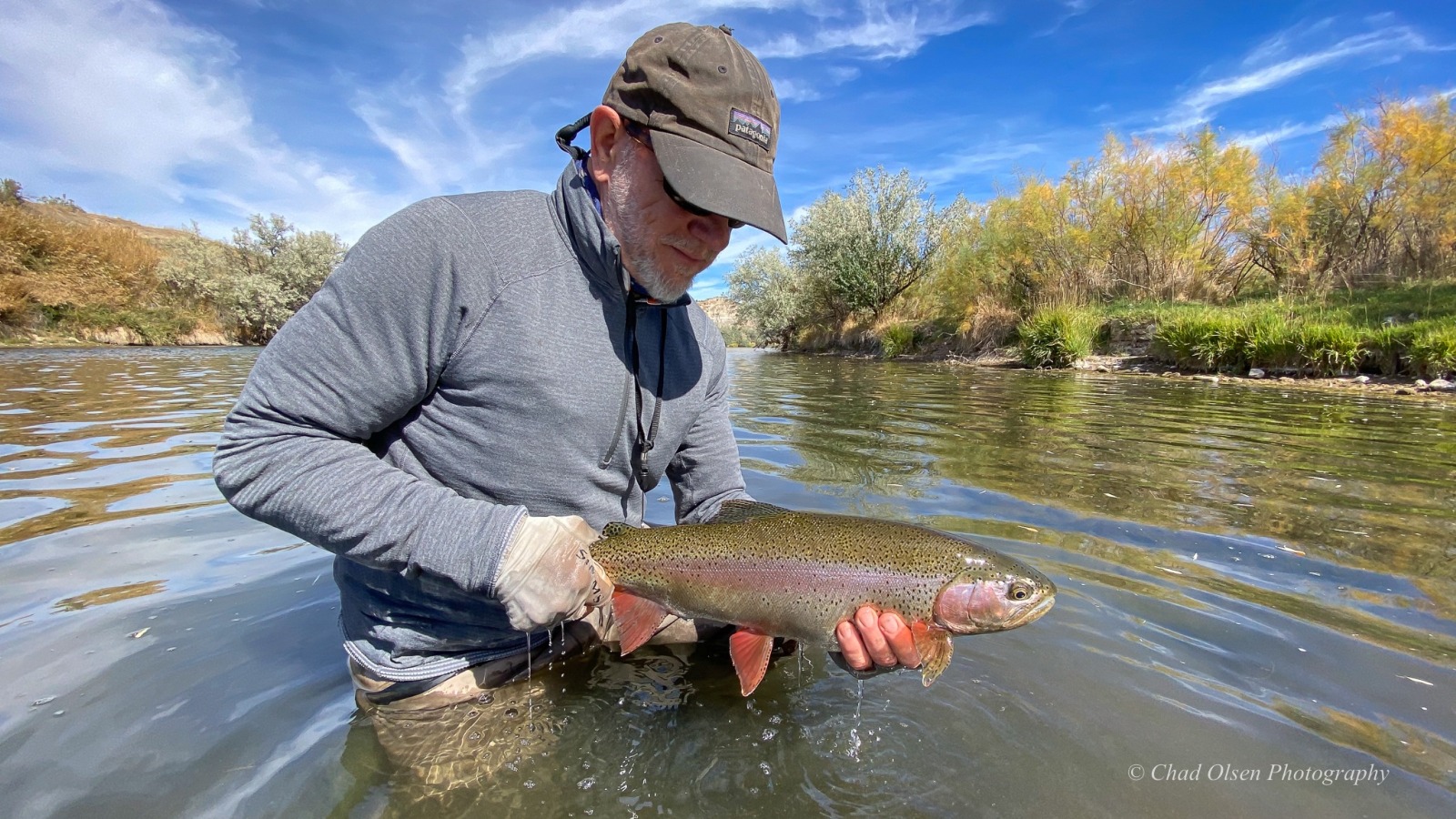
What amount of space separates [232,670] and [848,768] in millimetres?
2820

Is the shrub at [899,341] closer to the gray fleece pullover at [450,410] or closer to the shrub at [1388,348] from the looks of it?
the shrub at [1388,348]

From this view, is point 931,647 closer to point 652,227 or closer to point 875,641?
point 875,641

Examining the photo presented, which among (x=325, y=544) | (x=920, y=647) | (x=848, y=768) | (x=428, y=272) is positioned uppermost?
(x=428, y=272)

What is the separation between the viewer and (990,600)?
253cm

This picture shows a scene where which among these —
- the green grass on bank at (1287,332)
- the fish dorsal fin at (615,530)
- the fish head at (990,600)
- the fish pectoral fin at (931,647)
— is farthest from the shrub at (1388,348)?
the fish dorsal fin at (615,530)

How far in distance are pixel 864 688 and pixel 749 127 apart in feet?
7.89

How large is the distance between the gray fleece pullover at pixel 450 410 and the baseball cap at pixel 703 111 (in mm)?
391

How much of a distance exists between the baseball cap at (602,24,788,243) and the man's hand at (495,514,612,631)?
3.78 ft

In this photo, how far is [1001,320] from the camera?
90.2 feet

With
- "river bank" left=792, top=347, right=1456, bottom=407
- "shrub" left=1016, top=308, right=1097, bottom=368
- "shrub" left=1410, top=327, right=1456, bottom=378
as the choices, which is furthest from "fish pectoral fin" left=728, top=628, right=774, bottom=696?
"shrub" left=1016, top=308, right=1097, bottom=368

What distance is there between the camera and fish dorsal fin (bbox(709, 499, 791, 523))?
2783 millimetres

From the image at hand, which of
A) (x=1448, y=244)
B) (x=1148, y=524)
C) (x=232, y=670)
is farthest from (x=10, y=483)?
(x=1448, y=244)

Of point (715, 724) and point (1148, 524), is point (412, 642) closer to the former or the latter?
point (715, 724)

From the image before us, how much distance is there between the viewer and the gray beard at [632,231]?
2.29 meters
